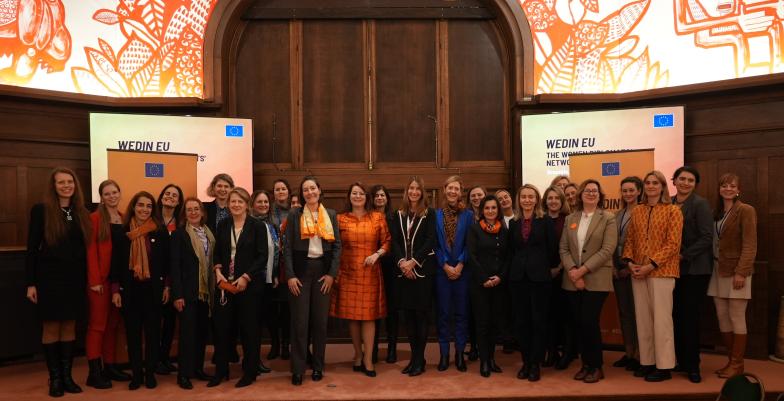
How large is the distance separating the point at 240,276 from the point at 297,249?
418 millimetres

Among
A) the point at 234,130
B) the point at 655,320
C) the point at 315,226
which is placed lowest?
the point at 655,320

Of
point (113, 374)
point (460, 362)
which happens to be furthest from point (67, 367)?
point (460, 362)

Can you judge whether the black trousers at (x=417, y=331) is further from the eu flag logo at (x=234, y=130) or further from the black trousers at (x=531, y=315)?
the eu flag logo at (x=234, y=130)

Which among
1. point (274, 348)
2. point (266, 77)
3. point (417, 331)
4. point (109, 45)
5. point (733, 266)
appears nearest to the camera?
point (733, 266)

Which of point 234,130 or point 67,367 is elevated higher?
point 234,130

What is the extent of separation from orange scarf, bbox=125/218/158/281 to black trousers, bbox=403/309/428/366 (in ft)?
5.93

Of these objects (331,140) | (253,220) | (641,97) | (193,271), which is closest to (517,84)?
(641,97)

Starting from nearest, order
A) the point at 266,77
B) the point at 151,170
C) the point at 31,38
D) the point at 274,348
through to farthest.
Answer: the point at 274,348 < the point at 151,170 < the point at 31,38 < the point at 266,77

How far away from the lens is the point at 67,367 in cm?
404

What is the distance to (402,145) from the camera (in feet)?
20.5

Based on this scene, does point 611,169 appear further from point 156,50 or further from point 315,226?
point 156,50

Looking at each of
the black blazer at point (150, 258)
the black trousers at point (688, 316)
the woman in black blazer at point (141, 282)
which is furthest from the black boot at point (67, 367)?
the black trousers at point (688, 316)

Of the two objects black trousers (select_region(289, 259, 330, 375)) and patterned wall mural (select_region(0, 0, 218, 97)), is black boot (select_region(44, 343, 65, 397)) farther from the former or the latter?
patterned wall mural (select_region(0, 0, 218, 97))

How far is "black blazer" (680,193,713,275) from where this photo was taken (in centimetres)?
415
